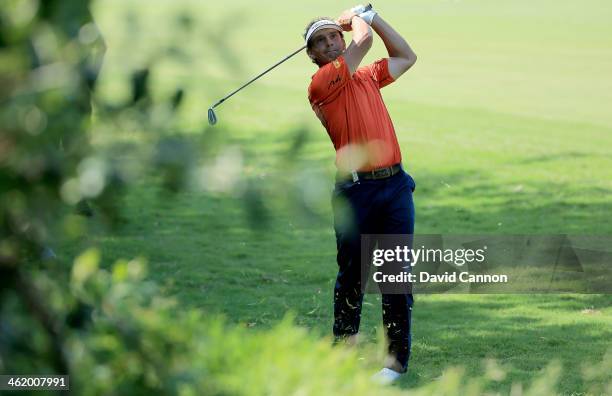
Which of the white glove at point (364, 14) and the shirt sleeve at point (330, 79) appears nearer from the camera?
the shirt sleeve at point (330, 79)

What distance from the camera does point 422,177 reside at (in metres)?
15.2

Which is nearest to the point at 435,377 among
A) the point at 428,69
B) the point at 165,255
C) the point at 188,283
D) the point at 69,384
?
the point at 188,283

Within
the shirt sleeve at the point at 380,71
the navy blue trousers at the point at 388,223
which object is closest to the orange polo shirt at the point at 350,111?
the navy blue trousers at the point at 388,223

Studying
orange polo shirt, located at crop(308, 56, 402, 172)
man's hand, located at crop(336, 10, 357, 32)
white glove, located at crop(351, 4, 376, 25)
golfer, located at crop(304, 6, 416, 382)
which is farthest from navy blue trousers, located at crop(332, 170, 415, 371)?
man's hand, located at crop(336, 10, 357, 32)

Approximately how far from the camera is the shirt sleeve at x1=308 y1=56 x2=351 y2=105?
7.07 metres

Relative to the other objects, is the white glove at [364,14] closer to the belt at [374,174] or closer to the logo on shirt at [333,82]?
the logo on shirt at [333,82]

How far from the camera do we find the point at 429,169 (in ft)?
51.6

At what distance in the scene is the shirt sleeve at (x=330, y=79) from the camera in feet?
23.2

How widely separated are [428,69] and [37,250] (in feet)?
78.4

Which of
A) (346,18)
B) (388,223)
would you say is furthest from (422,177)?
(388,223)

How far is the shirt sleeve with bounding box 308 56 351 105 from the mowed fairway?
413 mm

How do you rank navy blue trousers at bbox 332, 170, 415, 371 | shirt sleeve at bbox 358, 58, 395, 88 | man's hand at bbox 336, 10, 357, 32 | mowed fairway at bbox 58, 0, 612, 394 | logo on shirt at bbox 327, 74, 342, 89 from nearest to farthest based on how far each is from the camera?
mowed fairway at bbox 58, 0, 612, 394 → navy blue trousers at bbox 332, 170, 415, 371 → logo on shirt at bbox 327, 74, 342, 89 → shirt sleeve at bbox 358, 58, 395, 88 → man's hand at bbox 336, 10, 357, 32

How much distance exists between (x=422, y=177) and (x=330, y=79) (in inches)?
325

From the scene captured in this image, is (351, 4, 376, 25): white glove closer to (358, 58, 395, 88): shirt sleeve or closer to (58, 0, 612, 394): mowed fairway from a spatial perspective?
(358, 58, 395, 88): shirt sleeve
